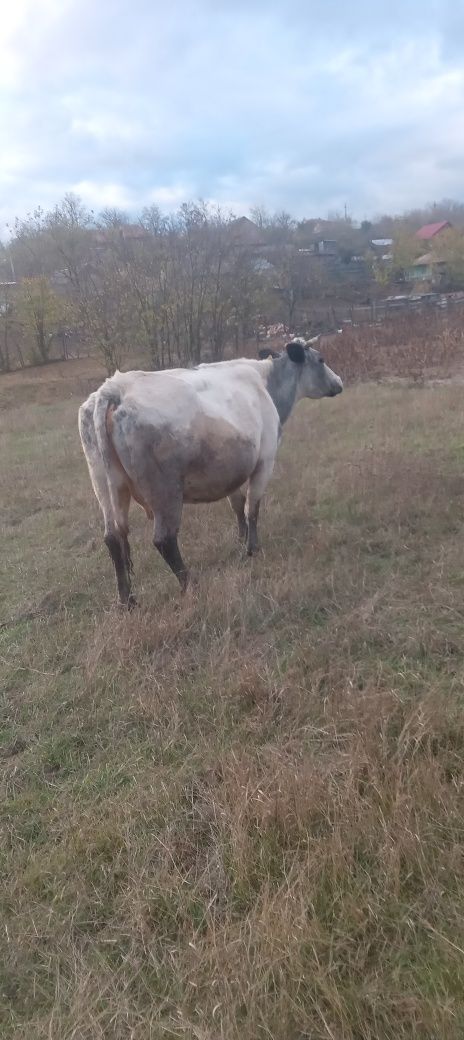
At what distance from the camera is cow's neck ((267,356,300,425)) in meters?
7.16

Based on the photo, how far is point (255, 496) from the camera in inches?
253

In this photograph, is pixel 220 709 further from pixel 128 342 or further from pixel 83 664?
pixel 128 342

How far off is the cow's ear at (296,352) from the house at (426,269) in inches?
2204

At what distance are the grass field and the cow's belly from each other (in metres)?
0.71

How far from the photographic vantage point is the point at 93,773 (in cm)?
331

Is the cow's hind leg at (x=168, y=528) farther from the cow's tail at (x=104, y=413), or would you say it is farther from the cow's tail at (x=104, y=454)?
the cow's tail at (x=104, y=413)

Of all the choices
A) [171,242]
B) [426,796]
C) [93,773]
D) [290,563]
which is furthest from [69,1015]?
[171,242]

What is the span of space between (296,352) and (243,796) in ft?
18.1

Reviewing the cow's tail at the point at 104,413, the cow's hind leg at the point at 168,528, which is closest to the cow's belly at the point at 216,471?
the cow's hind leg at the point at 168,528

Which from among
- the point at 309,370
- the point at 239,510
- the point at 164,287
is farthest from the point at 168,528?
the point at 164,287

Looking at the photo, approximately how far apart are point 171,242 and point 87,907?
20.5m

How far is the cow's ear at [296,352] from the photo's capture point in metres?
7.27

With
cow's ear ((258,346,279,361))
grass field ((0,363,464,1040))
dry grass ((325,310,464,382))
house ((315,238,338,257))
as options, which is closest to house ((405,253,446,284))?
house ((315,238,338,257))

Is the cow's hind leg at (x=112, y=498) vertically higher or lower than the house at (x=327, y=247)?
lower
